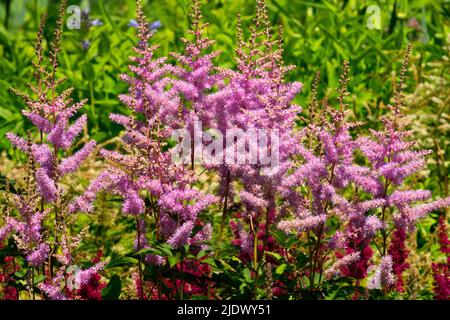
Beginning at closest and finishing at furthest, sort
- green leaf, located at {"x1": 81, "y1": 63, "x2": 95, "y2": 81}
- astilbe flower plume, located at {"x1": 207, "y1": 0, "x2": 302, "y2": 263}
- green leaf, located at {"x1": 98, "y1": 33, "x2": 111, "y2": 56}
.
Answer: astilbe flower plume, located at {"x1": 207, "y1": 0, "x2": 302, "y2": 263} → green leaf, located at {"x1": 81, "y1": 63, "x2": 95, "y2": 81} → green leaf, located at {"x1": 98, "y1": 33, "x2": 111, "y2": 56}

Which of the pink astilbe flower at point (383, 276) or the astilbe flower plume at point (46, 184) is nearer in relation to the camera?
the astilbe flower plume at point (46, 184)

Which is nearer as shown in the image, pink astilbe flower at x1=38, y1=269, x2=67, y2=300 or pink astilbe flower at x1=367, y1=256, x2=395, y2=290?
pink astilbe flower at x1=38, y1=269, x2=67, y2=300

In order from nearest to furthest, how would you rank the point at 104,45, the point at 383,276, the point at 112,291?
1. the point at 383,276
2. the point at 112,291
3. the point at 104,45

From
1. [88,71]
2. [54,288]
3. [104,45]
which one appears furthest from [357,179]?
[104,45]

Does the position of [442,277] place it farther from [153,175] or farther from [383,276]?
[153,175]

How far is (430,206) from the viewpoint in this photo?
3805 mm

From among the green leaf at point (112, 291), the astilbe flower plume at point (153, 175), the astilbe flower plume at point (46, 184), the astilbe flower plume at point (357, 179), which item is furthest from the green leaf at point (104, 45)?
the astilbe flower plume at point (357, 179)

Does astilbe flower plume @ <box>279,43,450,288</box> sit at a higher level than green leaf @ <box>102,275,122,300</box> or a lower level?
higher

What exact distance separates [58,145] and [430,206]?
1764mm

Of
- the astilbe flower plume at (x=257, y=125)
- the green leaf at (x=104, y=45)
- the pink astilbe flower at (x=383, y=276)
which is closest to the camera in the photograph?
the astilbe flower plume at (x=257, y=125)

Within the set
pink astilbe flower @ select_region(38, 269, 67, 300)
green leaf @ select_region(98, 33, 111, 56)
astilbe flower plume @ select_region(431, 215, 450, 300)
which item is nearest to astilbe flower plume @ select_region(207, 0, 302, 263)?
pink astilbe flower @ select_region(38, 269, 67, 300)

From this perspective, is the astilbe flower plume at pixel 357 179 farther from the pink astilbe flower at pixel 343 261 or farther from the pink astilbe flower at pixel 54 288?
the pink astilbe flower at pixel 54 288

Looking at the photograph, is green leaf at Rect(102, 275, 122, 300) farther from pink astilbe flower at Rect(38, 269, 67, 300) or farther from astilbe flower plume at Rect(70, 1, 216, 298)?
pink astilbe flower at Rect(38, 269, 67, 300)

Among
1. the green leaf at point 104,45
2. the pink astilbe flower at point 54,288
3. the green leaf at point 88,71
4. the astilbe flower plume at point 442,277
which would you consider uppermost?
the green leaf at point 104,45
